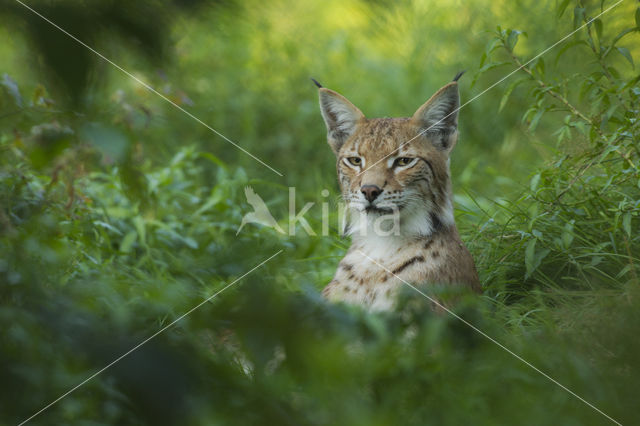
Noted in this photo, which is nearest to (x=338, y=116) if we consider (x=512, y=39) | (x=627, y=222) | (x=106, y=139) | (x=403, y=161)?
(x=403, y=161)

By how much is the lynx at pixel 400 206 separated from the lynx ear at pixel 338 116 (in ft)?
0.04

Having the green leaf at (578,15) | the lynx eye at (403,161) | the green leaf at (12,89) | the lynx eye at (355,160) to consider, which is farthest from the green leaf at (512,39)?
the green leaf at (12,89)

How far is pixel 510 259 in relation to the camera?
11.0 ft

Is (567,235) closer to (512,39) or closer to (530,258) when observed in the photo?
(530,258)

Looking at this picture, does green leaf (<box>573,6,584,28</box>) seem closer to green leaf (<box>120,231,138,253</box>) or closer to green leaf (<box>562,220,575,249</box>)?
green leaf (<box>562,220,575,249</box>)

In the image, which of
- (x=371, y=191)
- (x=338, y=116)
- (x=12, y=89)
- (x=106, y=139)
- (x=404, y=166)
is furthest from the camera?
(x=338, y=116)

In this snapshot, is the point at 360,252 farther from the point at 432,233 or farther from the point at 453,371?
the point at 453,371

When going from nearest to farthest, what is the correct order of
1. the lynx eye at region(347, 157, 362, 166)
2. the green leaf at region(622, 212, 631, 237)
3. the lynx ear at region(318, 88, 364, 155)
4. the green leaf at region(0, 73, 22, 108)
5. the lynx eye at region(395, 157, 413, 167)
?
the green leaf at region(0, 73, 22, 108), the green leaf at region(622, 212, 631, 237), the lynx eye at region(395, 157, 413, 167), the lynx eye at region(347, 157, 362, 166), the lynx ear at region(318, 88, 364, 155)

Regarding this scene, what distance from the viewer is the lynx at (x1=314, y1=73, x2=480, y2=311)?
2.86m

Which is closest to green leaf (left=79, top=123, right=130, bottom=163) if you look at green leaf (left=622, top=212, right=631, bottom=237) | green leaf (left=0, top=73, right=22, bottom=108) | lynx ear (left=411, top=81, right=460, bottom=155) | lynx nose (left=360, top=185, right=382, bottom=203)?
green leaf (left=0, top=73, right=22, bottom=108)

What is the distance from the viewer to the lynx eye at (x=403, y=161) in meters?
3.08

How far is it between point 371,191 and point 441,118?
564 mm

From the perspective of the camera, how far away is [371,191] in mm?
2951

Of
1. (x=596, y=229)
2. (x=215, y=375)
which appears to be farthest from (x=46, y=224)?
(x=596, y=229)
